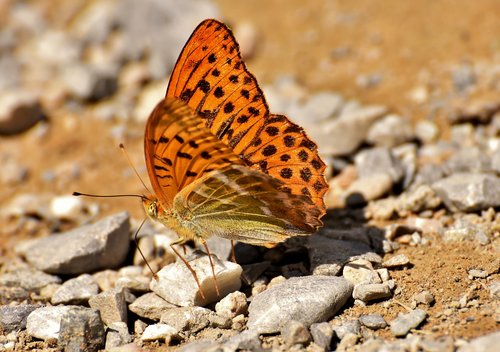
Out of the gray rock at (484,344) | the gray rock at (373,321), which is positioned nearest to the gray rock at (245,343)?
the gray rock at (373,321)

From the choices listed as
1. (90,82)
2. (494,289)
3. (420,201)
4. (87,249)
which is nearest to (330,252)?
(420,201)

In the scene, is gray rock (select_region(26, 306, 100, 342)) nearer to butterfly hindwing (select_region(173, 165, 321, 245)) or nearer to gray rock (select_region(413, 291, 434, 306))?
butterfly hindwing (select_region(173, 165, 321, 245))

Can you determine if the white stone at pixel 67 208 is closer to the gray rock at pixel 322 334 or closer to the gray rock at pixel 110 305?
the gray rock at pixel 110 305

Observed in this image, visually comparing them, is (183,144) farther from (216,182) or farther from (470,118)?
(470,118)

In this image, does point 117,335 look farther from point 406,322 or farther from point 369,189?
point 369,189

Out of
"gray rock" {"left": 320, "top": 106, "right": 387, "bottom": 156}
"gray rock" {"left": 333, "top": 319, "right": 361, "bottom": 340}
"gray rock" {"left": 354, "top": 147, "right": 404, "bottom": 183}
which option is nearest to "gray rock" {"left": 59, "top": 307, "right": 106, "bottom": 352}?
"gray rock" {"left": 333, "top": 319, "right": 361, "bottom": 340}

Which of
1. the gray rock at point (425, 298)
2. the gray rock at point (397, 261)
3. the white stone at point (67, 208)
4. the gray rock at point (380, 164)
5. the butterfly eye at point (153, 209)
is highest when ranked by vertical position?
the white stone at point (67, 208)
